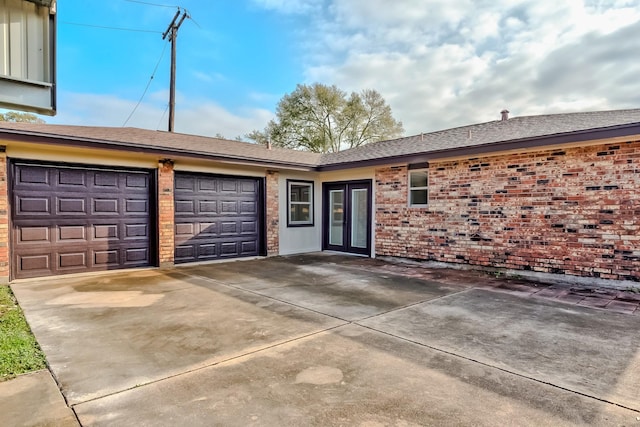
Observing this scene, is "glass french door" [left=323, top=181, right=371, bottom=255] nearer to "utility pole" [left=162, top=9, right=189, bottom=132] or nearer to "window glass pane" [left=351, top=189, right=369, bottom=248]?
"window glass pane" [left=351, top=189, right=369, bottom=248]

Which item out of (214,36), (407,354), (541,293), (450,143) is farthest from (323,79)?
(407,354)

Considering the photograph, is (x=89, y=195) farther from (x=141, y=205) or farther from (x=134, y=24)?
(x=134, y=24)

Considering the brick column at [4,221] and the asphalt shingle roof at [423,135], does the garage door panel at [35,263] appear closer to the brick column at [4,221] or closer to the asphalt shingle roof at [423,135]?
the brick column at [4,221]

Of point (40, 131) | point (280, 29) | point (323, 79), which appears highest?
point (323, 79)

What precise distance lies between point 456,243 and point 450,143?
234 centimetres

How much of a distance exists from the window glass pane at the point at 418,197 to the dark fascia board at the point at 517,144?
2.81 feet

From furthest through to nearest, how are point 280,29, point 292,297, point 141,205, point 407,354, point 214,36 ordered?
point 214,36
point 280,29
point 141,205
point 292,297
point 407,354

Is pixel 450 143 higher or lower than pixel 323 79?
lower

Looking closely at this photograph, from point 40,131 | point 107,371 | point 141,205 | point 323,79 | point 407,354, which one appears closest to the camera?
point 107,371

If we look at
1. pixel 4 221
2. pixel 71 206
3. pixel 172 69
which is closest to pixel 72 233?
pixel 71 206

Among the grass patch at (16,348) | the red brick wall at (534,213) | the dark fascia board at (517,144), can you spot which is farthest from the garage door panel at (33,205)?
the red brick wall at (534,213)

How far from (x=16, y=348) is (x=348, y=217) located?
26.3ft

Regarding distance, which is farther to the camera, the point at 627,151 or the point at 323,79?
the point at 323,79

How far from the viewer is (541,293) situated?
5484mm
